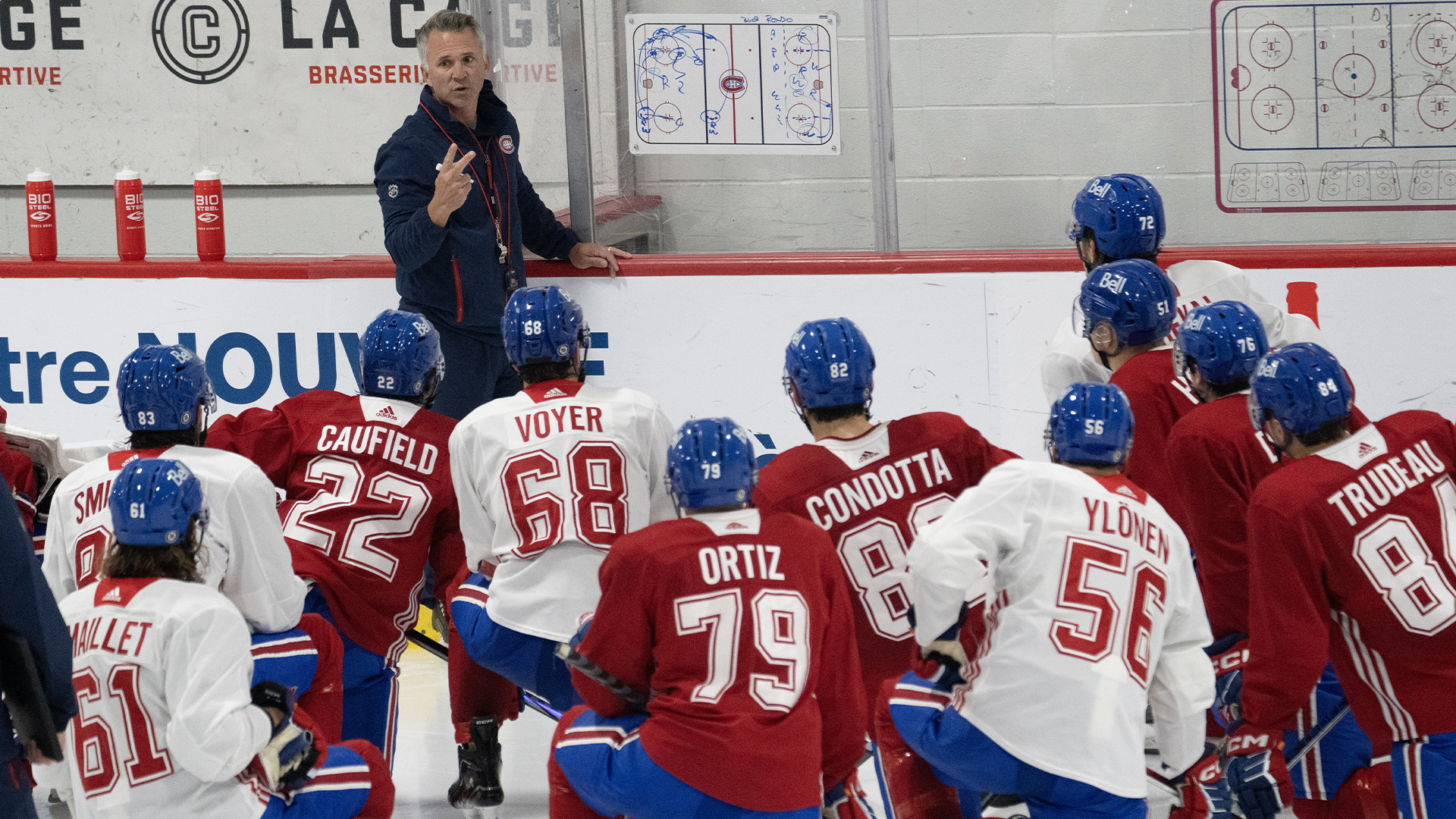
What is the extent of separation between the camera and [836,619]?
253cm

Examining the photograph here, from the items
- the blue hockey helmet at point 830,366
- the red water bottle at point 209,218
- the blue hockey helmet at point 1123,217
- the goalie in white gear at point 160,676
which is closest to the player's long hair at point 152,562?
the goalie in white gear at point 160,676

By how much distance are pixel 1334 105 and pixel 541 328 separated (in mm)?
2664

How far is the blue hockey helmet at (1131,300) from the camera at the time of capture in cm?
345

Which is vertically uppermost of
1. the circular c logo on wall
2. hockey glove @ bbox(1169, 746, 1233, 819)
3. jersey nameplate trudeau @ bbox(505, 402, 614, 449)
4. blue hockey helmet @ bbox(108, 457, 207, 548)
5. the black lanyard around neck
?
the circular c logo on wall

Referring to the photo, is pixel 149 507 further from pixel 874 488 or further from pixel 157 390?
pixel 874 488

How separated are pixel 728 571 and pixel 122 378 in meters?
1.32

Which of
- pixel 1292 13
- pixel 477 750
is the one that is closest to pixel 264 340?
pixel 477 750

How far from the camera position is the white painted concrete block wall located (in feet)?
15.3

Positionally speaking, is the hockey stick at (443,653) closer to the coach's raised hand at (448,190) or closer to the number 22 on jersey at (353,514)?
the number 22 on jersey at (353,514)

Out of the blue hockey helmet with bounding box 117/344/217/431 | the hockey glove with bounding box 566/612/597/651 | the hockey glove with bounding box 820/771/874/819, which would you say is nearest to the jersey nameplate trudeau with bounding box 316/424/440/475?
the blue hockey helmet with bounding box 117/344/217/431

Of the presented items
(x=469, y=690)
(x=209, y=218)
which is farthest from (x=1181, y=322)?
(x=209, y=218)

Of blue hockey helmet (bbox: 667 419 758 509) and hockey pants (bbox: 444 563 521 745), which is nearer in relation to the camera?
blue hockey helmet (bbox: 667 419 758 509)

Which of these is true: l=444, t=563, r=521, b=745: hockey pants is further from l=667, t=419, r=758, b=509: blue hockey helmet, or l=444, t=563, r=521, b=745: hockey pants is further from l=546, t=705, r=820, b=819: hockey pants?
l=667, t=419, r=758, b=509: blue hockey helmet

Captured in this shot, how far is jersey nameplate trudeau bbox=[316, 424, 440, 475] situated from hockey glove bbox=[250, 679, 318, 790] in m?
0.73
